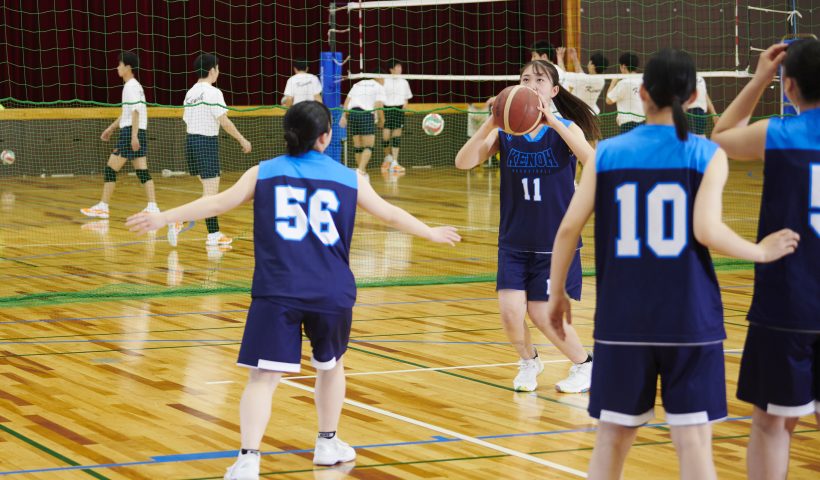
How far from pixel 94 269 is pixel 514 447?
18.8 feet

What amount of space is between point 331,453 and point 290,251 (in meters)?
0.81

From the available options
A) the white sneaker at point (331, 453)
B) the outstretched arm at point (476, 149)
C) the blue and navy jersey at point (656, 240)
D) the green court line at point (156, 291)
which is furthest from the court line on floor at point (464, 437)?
the green court line at point (156, 291)

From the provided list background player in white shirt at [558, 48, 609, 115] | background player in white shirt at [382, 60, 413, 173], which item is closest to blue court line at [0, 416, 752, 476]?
background player in white shirt at [558, 48, 609, 115]

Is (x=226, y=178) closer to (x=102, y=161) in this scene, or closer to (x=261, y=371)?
(x=102, y=161)

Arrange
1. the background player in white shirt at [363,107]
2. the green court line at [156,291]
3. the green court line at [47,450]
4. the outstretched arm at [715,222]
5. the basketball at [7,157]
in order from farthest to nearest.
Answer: the background player in white shirt at [363,107] < the basketball at [7,157] < the green court line at [156,291] < the green court line at [47,450] < the outstretched arm at [715,222]

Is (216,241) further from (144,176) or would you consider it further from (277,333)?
(277,333)

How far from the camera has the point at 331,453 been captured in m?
4.43

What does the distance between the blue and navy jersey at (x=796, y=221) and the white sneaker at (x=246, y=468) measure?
1.74m

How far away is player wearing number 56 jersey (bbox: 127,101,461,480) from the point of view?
4102mm

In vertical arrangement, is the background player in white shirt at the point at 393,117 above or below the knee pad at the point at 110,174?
above

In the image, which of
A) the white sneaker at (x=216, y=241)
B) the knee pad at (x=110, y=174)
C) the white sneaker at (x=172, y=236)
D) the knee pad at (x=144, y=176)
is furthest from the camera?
the knee pad at (x=110, y=174)

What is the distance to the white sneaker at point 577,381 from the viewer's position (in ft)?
18.5

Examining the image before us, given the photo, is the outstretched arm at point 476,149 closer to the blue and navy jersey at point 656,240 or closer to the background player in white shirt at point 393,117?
the blue and navy jersey at point 656,240

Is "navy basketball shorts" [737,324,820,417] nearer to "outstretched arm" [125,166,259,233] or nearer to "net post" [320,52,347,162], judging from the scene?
"outstretched arm" [125,166,259,233]
